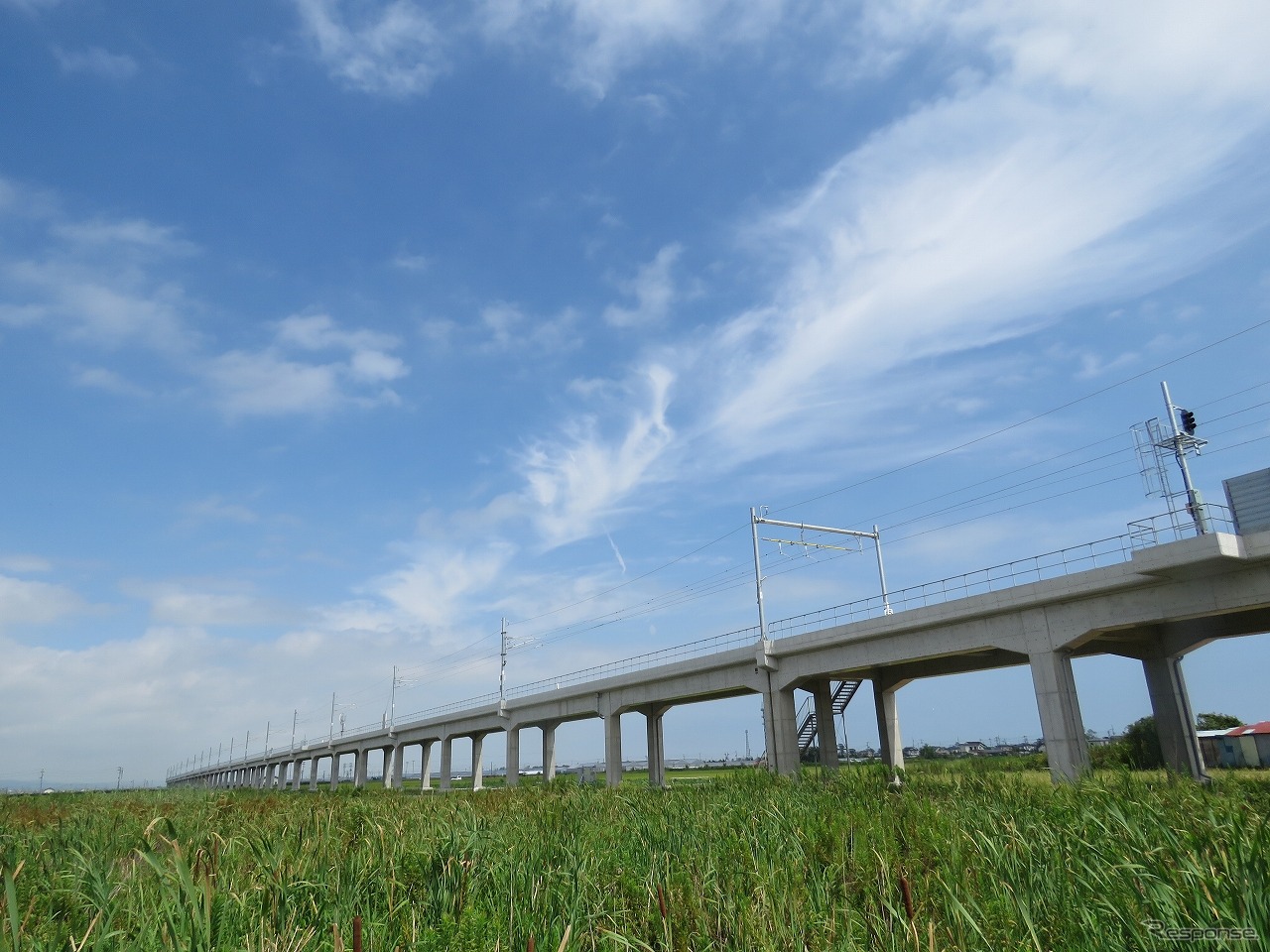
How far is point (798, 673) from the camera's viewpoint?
3453 centimetres

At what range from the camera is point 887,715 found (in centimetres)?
3900

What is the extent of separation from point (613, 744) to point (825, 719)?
1365cm

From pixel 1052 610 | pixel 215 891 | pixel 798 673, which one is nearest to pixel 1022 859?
pixel 215 891

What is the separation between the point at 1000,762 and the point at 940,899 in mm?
10840

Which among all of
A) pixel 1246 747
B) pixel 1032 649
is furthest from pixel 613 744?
pixel 1246 747

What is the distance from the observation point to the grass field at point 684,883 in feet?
12.9

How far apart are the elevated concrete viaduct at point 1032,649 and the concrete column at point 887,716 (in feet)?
0.23

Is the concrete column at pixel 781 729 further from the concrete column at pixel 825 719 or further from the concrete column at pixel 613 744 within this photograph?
the concrete column at pixel 613 744

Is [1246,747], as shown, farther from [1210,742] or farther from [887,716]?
[887,716]

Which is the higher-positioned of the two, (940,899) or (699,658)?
(699,658)

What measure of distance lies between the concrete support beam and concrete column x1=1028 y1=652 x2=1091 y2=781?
580 inches

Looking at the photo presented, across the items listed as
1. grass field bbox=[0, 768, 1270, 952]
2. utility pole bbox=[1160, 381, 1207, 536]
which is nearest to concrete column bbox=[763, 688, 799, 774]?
utility pole bbox=[1160, 381, 1207, 536]

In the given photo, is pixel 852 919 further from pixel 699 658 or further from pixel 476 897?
pixel 699 658

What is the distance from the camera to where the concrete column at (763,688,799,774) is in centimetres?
3438
